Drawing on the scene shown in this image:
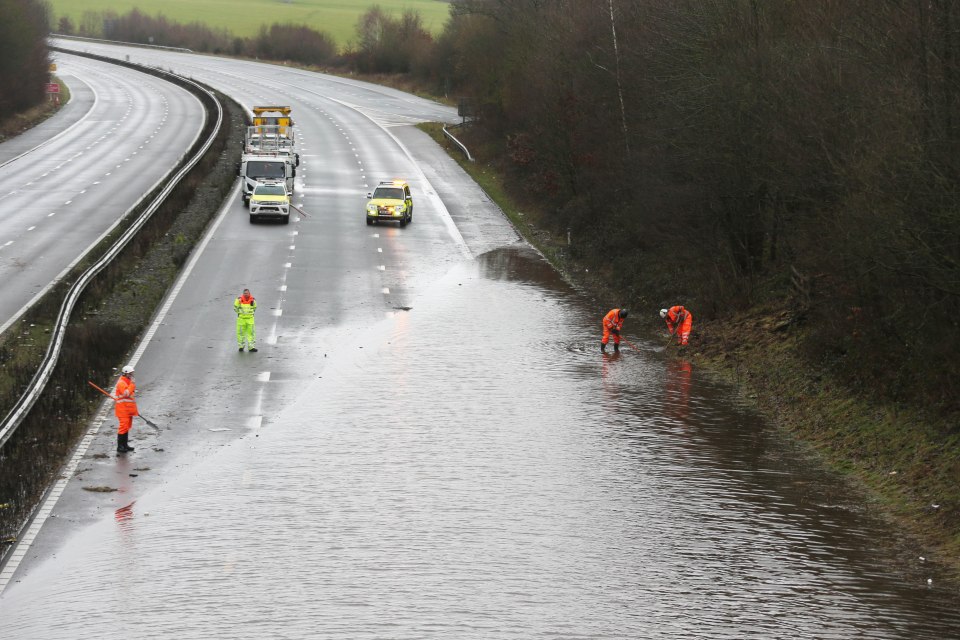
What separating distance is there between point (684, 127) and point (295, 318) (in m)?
11.4

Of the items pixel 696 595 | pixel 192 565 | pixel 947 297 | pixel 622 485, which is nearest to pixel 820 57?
pixel 947 297

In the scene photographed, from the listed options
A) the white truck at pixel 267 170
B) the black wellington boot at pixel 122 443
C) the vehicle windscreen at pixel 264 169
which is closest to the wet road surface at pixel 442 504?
the black wellington boot at pixel 122 443

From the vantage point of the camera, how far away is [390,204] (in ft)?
153

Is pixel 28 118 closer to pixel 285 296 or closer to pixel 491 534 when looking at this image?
pixel 285 296

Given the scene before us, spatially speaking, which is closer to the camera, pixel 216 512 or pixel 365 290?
pixel 216 512

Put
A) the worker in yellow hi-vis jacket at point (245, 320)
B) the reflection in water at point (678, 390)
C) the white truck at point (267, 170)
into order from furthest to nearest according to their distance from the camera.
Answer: the white truck at point (267, 170), the worker in yellow hi-vis jacket at point (245, 320), the reflection in water at point (678, 390)

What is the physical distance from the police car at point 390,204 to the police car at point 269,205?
122 inches

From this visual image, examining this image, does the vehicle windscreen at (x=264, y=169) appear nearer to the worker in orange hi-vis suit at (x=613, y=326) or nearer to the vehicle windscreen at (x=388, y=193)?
the vehicle windscreen at (x=388, y=193)

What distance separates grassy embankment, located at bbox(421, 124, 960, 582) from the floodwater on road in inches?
22.4

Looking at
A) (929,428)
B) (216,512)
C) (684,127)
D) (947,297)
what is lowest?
(216,512)

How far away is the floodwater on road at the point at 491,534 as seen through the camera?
13852 millimetres

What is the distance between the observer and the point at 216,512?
17547 mm

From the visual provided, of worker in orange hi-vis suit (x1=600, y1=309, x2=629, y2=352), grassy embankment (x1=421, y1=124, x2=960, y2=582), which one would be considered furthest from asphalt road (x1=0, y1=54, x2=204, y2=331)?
grassy embankment (x1=421, y1=124, x2=960, y2=582)

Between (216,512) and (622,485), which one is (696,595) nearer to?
(622,485)
